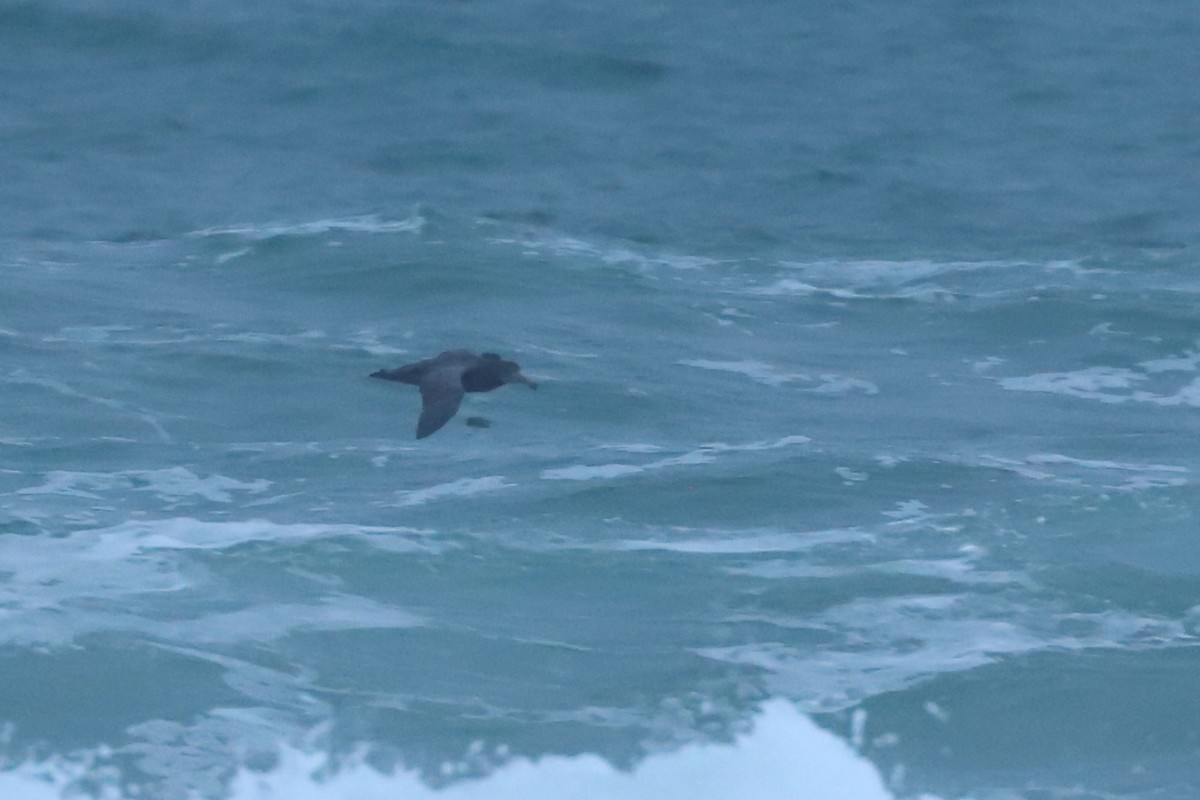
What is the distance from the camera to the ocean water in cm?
745

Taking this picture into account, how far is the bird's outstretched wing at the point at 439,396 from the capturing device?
10.0 metres

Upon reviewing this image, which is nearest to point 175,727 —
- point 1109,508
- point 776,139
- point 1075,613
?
point 1075,613

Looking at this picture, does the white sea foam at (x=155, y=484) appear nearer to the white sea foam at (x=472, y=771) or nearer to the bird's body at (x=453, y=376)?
the bird's body at (x=453, y=376)

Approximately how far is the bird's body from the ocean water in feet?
1.31

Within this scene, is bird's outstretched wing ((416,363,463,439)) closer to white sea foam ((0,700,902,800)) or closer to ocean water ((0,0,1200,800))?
ocean water ((0,0,1200,800))

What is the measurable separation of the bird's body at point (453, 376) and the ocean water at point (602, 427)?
0.40 metres

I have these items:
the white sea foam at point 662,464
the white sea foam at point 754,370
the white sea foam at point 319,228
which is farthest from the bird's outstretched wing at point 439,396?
the white sea foam at point 319,228

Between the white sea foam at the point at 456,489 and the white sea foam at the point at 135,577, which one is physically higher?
the white sea foam at the point at 456,489

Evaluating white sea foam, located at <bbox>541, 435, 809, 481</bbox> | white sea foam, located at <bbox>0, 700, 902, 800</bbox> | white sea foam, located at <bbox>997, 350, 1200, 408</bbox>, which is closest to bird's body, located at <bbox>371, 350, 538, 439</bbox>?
white sea foam, located at <bbox>541, 435, 809, 481</bbox>

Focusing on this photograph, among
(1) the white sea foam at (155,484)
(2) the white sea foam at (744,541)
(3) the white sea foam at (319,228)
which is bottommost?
(1) the white sea foam at (155,484)

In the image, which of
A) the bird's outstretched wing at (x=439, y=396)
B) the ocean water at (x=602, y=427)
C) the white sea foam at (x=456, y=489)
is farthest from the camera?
the bird's outstretched wing at (x=439, y=396)

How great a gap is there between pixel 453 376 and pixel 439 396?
27 centimetres

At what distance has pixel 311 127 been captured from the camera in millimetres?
20875

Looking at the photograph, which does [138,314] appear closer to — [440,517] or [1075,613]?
[440,517]
